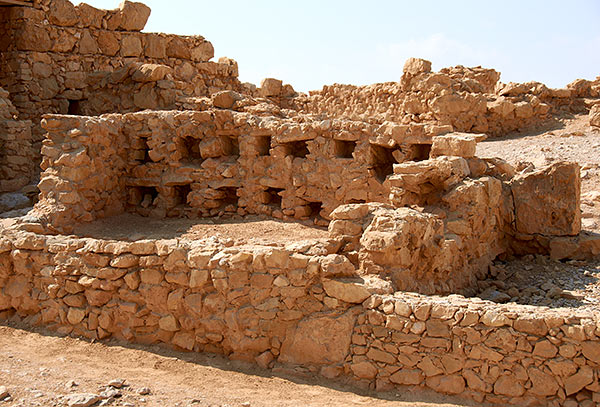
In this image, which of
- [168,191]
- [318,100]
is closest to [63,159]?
[168,191]

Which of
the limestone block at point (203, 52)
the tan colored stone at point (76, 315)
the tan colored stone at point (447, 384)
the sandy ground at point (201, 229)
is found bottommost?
the tan colored stone at point (447, 384)

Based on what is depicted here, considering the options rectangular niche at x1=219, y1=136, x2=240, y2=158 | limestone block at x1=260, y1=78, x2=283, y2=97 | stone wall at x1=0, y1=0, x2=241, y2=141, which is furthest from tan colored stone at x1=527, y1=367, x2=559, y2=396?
limestone block at x1=260, y1=78, x2=283, y2=97

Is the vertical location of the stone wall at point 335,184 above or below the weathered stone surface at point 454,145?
below

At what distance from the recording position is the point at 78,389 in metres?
4.42

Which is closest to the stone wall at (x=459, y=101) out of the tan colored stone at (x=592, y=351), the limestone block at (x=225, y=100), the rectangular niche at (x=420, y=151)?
the limestone block at (x=225, y=100)

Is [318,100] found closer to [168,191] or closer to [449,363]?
[168,191]

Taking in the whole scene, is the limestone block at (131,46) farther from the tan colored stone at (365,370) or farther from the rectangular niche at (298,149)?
the tan colored stone at (365,370)

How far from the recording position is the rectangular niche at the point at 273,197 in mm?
8766

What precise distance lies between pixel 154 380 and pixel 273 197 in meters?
4.64

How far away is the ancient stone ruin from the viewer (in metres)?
4.39

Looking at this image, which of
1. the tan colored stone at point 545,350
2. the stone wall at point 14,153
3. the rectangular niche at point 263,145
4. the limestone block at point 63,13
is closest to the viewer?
the tan colored stone at point 545,350

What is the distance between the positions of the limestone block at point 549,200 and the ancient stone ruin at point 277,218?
2 cm

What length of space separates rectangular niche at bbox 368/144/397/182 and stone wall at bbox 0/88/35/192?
5.87 m

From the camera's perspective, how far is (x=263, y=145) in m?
8.84
